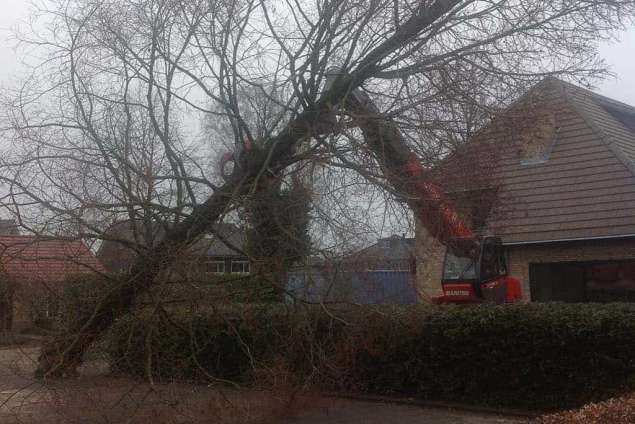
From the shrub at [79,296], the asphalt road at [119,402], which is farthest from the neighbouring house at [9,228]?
the asphalt road at [119,402]

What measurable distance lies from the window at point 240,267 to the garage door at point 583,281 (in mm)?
10870

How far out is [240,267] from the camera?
35.1 ft

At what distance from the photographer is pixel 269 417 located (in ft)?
33.0

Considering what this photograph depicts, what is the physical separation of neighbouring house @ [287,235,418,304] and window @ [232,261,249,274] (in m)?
0.63

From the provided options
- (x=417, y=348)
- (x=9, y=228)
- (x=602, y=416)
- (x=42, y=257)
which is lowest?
(x=602, y=416)

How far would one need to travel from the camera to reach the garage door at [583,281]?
18469mm

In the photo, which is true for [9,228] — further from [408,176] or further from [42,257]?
[408,176]

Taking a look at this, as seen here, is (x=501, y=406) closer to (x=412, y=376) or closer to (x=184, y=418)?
(x=412, y=376)

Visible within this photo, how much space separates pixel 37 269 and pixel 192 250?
202 cm

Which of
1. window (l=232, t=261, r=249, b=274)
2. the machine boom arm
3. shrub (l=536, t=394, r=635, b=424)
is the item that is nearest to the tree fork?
the machine boom arm

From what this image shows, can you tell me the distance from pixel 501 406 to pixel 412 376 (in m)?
1.66

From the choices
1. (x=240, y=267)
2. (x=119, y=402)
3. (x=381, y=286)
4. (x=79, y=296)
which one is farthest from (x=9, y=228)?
(x=381, y=286)

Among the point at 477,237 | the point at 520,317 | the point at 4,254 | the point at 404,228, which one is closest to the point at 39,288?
the point at 4,254

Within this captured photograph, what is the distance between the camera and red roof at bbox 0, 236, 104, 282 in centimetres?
969
